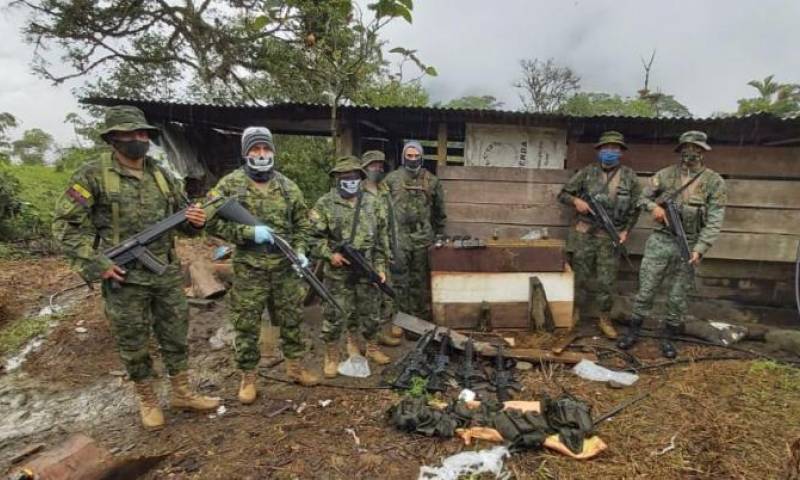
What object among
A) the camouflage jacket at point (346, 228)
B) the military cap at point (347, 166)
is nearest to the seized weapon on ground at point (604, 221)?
the camouflage jacket at point (346, 228)

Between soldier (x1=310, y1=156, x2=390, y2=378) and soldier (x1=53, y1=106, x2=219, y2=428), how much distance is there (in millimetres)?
1309

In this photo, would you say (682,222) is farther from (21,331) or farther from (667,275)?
(21,331)

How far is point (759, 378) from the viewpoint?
4.41m

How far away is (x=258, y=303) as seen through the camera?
3861mm

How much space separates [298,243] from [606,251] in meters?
3.94

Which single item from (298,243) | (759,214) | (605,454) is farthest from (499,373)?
(759,214)

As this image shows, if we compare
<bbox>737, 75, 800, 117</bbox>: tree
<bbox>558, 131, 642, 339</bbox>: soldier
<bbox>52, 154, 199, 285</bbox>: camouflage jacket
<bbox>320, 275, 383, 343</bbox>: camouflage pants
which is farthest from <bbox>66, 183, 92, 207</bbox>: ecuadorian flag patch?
<bbox>737, 75, 800, 117</bbox>: tree

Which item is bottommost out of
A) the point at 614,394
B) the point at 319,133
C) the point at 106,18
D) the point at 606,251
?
the point at 614,394

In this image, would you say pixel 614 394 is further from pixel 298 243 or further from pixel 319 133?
pixel 319 133

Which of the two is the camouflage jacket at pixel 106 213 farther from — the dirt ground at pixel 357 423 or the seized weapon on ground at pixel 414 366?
the seized weapon on ground at pixel 414 366

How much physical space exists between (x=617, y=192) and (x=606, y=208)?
25 cm

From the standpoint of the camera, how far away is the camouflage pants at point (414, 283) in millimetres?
5875

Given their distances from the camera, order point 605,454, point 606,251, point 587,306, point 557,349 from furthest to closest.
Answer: point 587,306
point 606,251
point 557,349
point 605,454

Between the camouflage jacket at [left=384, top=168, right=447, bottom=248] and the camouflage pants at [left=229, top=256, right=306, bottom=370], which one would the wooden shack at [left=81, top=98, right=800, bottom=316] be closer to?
the camouflage jacket at [left=384, top=168, right=447, bottom=248]
